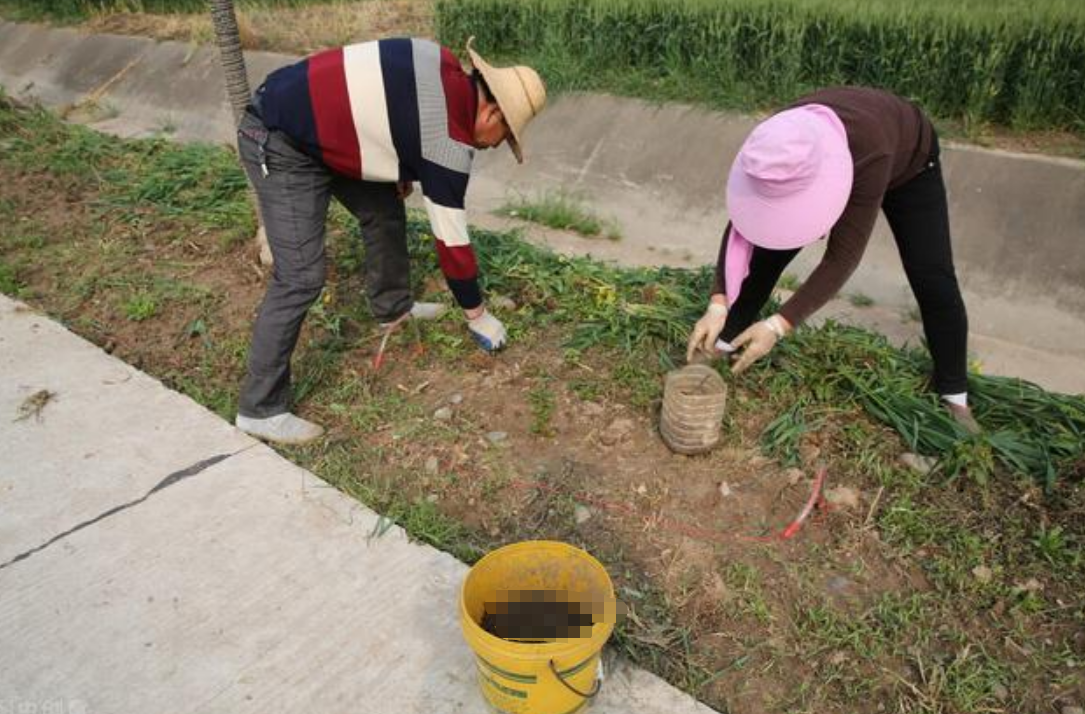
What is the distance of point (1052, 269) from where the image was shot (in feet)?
14.8

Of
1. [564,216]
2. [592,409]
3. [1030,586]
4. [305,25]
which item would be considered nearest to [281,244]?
[592,409]

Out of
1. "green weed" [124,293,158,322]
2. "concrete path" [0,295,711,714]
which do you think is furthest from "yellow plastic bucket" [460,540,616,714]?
"green weed" [124,293,158,322]

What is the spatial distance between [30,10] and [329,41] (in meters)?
6.36

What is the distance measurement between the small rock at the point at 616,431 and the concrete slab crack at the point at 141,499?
1255mm

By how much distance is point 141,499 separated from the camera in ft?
8.34

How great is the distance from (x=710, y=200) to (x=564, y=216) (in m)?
1.04

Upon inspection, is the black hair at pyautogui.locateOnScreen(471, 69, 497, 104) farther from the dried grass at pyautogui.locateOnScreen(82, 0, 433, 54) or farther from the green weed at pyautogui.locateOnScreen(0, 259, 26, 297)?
the dried grass at pyautogui.locateOnScreen(82, 0, 433, 54)

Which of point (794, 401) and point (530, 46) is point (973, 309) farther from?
point (530, 46)

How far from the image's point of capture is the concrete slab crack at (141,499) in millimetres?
2338

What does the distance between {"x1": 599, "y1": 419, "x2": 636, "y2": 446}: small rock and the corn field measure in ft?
12.8

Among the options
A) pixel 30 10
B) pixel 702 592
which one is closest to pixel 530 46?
pixel 702 592

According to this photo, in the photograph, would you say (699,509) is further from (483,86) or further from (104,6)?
(104,6)

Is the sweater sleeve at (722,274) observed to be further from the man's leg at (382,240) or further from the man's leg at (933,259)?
the man's leg at (382,240)

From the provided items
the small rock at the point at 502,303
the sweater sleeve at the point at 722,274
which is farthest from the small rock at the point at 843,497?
the small rock at the point at 502,303
